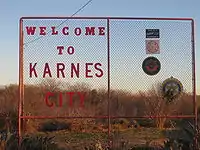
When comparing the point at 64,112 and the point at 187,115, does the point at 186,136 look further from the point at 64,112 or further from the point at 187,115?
the point at 64,112

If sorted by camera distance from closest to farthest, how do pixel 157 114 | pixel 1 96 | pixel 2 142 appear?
pixel 2 142 → pixel 157 114 → pixel 1 96

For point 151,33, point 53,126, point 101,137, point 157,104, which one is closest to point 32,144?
point 157,104

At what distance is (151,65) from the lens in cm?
1157

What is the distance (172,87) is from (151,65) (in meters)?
0.76

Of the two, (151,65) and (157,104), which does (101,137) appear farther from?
(151,65)

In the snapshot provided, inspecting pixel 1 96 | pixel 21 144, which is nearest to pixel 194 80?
pixel 21 144

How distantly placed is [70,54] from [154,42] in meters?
2.06

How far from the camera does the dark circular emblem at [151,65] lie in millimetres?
11562

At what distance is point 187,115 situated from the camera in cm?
1162

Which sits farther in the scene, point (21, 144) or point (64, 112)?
point (64, 112)

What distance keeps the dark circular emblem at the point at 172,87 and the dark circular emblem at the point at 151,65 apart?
1.25ft

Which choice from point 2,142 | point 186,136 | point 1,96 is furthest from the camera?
point 1,96

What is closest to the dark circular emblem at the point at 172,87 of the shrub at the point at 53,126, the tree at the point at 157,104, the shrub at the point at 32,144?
the tree at the point at 157,104

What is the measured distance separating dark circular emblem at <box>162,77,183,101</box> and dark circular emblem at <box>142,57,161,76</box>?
0.38m
